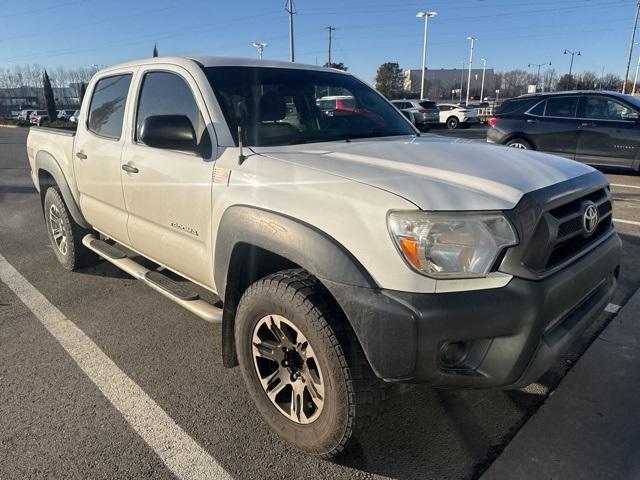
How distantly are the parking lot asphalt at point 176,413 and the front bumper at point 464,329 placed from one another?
0.62 m

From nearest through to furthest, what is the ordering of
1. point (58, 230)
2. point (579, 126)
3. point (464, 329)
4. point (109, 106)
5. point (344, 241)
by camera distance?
point (464, 329) < point (344, 241) < point (109, 106) < point (58, 230) < point (579, 126)

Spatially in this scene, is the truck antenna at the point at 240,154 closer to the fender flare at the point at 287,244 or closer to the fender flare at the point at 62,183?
the fender flare at the point at 287,244

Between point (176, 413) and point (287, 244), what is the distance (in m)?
1.24

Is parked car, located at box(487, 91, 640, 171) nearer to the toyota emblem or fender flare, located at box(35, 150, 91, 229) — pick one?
the toyota emblem

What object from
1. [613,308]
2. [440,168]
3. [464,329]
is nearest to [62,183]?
[440,168]

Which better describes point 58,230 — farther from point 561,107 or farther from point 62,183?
point 561,107

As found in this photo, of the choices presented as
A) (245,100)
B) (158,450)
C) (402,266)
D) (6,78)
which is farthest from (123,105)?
(6,78)

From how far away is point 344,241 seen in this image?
1.97 metres

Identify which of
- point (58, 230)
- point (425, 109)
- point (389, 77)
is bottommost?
point (58, 230)

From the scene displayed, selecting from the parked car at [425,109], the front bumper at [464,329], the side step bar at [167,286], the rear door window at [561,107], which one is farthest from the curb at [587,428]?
the parked car at [425,109]

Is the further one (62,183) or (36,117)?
(36,117)

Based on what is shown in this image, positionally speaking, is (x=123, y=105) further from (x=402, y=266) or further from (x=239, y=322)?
(x=402, y=266)

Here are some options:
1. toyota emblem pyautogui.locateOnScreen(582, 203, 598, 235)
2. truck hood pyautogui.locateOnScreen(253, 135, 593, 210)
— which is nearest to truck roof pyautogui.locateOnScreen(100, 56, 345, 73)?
truck hood pyautogui.locateOnScreen(253, 135, 593, 210)

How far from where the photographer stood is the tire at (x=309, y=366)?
6.66 ft
